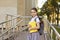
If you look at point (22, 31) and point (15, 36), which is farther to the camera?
point (22, 31)

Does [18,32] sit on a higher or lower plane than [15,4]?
lower

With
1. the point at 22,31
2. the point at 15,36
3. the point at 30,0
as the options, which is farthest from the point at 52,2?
the point at 15,36

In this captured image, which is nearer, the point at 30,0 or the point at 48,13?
the point at 30,0

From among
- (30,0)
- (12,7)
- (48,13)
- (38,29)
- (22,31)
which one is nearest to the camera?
(38,29)

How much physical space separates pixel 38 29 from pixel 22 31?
6.20 meters

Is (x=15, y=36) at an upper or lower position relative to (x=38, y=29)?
lower

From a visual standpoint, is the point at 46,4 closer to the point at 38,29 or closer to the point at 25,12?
the point at 25,12

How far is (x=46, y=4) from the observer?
19.5 m

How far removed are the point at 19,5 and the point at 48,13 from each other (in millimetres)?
3468

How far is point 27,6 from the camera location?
54.5 feet

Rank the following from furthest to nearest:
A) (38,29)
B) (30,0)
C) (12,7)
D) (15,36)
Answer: (30,0) < (12,7) < (15,36) < (38,29)

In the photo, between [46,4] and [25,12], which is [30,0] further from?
[46,4]

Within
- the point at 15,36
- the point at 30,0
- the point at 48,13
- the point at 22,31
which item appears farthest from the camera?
the point at 48,13

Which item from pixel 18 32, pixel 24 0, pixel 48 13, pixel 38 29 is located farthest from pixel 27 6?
pixel 38 29
